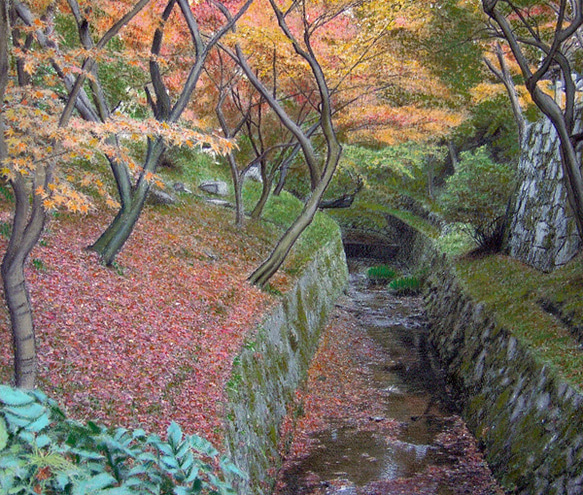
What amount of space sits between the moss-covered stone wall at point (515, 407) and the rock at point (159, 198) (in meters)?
7.52

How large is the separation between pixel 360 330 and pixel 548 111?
860 cm

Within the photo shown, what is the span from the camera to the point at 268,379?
9.31 m

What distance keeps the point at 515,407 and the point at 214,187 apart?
520 inches

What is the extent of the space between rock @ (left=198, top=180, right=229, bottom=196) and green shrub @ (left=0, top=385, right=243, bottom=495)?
54.5 feet

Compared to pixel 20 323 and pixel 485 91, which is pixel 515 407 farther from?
pixel 485 91

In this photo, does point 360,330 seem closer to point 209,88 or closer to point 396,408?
point 396,408

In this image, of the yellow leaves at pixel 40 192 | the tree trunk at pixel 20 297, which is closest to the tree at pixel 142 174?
the yellow leaves at pixel 40 192

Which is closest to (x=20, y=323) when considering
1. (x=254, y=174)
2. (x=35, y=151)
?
(x=35, y=151)

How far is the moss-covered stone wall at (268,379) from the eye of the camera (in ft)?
23.3

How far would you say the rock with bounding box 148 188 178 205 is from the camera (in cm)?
1398

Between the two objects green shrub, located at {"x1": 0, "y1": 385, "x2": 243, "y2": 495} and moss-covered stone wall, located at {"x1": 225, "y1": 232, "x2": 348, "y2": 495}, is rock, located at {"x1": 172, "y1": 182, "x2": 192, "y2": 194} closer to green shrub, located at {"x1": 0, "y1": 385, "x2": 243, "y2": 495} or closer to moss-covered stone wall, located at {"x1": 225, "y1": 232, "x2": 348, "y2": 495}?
moss-covered stone wall, located at {"x1": 225, "y1": 232, "x2": 348, "y2": 495}

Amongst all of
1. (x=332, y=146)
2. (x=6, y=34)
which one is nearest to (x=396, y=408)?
(x=332, y=146)

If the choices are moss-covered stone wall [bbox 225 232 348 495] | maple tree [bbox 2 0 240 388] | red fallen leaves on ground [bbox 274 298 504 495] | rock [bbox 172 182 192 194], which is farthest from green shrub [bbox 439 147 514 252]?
maple tree [bbox 2 0 240 388]

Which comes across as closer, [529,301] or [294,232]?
[529,301]
